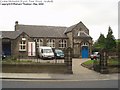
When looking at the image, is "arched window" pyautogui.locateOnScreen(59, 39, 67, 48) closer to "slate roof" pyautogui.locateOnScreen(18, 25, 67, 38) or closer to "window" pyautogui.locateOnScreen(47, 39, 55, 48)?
"slate roof" pyautogui.locateOnScreen(18, 25, 67, 38)

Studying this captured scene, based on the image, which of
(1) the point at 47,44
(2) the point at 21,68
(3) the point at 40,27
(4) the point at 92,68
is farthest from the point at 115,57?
(3) the point at 40,27

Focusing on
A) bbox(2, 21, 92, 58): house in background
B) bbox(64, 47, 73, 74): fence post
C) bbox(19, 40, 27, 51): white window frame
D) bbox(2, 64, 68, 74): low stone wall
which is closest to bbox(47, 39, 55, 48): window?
bbox(2, 21, 92, 58): house in background

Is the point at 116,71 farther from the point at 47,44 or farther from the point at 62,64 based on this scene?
the point at 47,44

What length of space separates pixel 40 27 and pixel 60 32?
15.6ft

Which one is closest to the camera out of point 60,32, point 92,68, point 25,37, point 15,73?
point 15,73

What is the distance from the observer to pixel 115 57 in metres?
26.9

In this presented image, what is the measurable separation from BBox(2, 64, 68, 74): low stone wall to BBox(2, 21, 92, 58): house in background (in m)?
20.4

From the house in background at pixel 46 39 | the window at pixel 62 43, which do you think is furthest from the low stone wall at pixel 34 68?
the window at pixel 62 43

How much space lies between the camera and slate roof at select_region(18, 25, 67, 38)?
166 feet

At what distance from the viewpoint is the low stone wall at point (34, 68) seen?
23.0 m

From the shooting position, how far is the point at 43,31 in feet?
171

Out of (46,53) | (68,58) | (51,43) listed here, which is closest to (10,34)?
(51,43)

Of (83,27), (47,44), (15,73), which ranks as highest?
(83,27)

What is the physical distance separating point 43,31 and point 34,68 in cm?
2956
